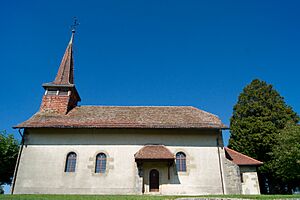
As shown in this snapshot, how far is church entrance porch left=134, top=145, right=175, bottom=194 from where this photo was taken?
16609mm

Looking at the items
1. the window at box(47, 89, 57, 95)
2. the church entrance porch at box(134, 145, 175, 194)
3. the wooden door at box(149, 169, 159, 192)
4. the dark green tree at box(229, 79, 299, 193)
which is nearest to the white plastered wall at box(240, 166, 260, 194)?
the dark green tree at box(229, 79, 299, 193)

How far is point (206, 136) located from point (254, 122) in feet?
36.0

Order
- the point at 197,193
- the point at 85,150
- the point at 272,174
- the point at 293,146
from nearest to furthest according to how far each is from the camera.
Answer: the point at 197,193
the point at 85,150
the point at 293,146
the point at 272,174

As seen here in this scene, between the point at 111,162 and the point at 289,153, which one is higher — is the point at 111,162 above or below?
below

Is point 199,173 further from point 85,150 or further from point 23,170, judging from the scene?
point 23,170

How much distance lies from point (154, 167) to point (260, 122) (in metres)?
15.3

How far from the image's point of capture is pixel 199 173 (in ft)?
57.4

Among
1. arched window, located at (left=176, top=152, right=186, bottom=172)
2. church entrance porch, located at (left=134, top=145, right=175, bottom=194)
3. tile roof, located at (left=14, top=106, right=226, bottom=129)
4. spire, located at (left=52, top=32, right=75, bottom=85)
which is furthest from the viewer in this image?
spire, located at (left=52, top=32, right=75, bottom=85)

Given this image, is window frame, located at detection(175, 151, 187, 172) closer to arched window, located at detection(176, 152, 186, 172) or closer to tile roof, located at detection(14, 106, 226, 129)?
arched window, located at detection(176, 152, 186, 172)

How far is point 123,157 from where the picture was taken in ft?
58.0

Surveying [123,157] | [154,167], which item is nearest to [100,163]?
[123,157]

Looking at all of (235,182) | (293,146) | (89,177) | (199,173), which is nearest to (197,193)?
(199,173)

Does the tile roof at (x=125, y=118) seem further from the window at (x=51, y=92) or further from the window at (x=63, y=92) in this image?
the window at (x=51, y=92)

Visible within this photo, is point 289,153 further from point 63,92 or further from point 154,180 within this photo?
point 63,92
